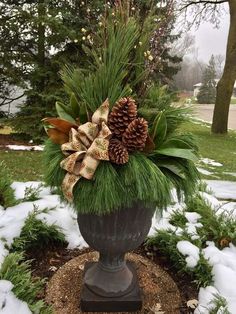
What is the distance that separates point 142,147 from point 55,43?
20.3ft

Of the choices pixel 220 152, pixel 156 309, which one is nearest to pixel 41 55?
pixel 220 152

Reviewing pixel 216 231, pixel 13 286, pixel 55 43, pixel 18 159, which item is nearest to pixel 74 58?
pixel 55 43

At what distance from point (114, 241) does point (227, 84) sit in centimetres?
1061

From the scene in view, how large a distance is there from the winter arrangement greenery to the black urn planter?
5.9 inches

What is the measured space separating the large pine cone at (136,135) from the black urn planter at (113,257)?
0.34 meters

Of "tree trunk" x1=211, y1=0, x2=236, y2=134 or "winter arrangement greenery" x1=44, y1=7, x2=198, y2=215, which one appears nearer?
"winter arrangement greenery" x1=44, y1=7, x2=198, y2=215

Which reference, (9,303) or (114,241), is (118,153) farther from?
(9,303)

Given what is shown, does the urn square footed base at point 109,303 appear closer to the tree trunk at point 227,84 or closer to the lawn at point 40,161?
the lawn at point 40,161

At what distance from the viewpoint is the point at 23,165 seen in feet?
18.1

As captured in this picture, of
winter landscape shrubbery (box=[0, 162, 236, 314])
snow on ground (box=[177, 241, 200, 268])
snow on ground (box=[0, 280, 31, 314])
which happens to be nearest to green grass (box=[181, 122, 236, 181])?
winter landscape shrubbery (box=[0, 162, 236, 314])

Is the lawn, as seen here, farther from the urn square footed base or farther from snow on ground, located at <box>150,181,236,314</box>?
the urn square footed base

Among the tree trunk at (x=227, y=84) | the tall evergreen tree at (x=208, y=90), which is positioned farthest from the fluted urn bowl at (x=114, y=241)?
the tall evergreen tree at (x=208, y=90)

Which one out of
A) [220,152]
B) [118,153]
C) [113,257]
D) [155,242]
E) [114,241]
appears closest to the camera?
[118,153]

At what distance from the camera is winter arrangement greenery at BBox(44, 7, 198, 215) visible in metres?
1.70
